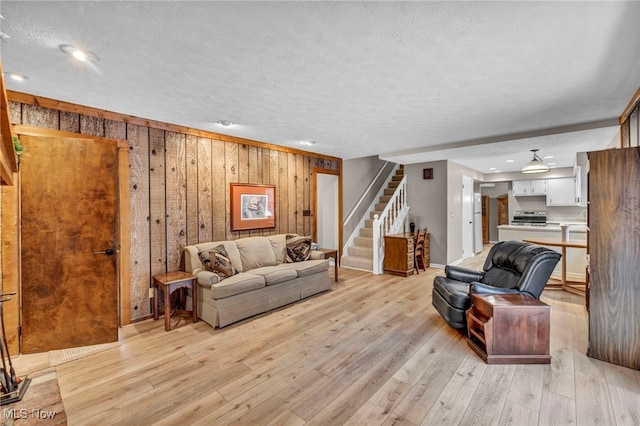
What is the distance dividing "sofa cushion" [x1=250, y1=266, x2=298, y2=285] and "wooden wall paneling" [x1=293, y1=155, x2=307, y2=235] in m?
1.44

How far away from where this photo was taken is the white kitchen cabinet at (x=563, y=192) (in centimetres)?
735

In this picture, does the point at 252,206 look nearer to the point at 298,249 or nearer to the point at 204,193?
the point at 204,193

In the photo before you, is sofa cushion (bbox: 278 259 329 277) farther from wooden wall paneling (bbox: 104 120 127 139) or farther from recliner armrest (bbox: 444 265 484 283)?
wooden wall paneling (bbox: 104 120 127 139)

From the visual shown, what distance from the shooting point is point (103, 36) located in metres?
1.80

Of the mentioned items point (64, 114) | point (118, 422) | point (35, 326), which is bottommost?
point (118, 422)

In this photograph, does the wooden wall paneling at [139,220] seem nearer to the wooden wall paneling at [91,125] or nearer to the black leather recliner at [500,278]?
the wooden wall paneling at [91,125]

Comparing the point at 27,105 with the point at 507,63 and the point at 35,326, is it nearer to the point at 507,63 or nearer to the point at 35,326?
the point at 35,326

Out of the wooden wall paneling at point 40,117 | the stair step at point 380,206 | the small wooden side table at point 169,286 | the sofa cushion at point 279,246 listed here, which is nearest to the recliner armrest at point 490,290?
the sofa cushion at point 279,246

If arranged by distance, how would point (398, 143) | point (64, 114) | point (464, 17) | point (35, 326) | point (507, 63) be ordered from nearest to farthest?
point (464, 17) → point (507, 63) → point (35, 326) → point (64, 114) → point (398, 143)

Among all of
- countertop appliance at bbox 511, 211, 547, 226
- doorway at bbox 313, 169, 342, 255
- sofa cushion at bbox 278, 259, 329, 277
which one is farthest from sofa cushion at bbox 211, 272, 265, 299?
countertop appliance at bbox 511, 211, 547, 226

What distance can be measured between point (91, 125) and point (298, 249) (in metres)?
2.94

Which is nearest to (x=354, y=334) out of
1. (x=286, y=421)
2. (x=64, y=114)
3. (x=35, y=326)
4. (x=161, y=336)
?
(x=286, y=421)

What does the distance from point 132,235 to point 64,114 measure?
139 cm

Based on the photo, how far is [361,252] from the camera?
625 centimetres
